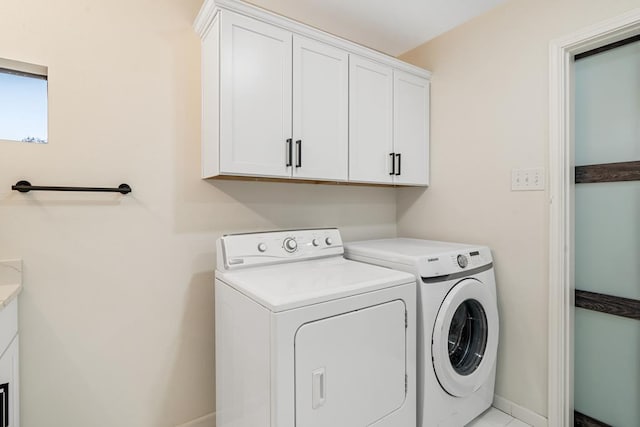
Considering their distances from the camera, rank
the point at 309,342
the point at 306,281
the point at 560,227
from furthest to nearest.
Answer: the point at 560,227
the point at 306,281
the point at 309,342

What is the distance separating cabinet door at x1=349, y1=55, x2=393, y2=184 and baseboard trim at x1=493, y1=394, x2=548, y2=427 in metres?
1.55

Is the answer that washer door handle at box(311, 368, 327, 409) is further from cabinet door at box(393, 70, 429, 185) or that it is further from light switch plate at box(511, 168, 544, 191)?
light switch plate at box(511, 168, 544, 191)

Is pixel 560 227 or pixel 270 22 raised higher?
pixel 270 22

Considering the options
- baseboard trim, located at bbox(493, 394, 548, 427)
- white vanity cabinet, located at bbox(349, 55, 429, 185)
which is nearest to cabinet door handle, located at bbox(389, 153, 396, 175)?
white vanity cabinet, located at bbox(349, 55, 429, 185)

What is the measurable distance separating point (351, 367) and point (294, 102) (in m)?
1.33

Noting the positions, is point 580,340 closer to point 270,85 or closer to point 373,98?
point 373,98

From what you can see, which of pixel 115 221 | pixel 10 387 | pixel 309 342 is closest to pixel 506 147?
pixel 309 342

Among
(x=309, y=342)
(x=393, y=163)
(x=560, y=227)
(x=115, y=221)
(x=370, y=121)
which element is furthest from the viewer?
(x=393, y=163)

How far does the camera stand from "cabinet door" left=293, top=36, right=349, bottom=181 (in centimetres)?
174

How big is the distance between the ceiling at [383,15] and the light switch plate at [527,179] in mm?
1054

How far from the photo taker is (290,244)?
1.81m

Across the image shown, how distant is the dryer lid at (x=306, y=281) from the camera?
1.19m

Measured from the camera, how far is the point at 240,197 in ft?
6.34

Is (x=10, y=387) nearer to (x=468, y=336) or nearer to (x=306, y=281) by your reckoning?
(x=306, y=281)
